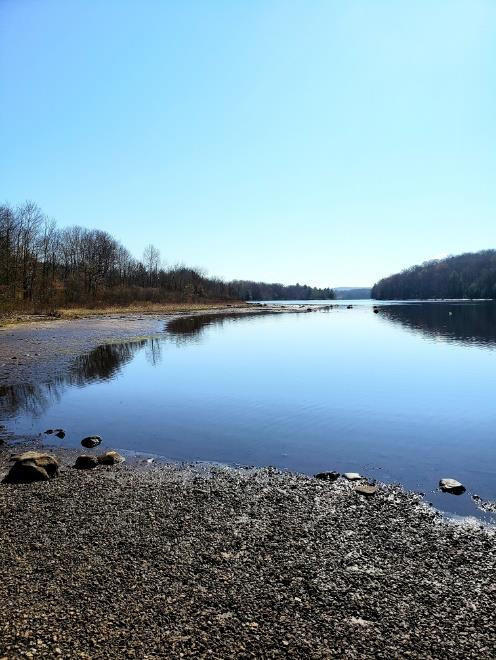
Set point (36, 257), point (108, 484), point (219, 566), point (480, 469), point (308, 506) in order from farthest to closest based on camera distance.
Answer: point (36, 257) → point (480, 469) → point (108, 484) → point (308, 506) → point (219, 566)

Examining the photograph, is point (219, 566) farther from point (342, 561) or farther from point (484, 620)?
point (484, 620)

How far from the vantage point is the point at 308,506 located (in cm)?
902

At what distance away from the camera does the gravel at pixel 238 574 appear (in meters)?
5.03

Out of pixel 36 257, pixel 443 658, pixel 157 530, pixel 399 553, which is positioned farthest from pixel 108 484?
pixel 36 257

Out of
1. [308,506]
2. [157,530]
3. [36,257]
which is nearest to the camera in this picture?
[157,530]

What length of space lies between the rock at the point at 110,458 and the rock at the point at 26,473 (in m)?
1.61

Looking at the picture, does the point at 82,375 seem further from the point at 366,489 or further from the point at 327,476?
the point at 366,489

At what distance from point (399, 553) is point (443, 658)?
93.0 inches

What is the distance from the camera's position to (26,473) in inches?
408

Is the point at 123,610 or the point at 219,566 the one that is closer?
the point at 123,610

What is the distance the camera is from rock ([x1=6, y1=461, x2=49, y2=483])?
10345mm

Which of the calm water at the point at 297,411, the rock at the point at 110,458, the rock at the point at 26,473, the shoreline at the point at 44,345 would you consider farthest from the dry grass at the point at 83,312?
the rock at the point at 26,473

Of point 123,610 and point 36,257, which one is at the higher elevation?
point 36,257

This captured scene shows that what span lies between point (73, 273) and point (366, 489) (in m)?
103
